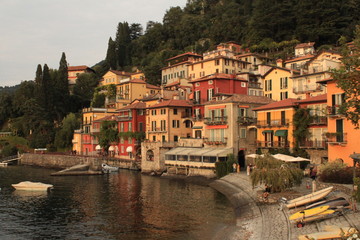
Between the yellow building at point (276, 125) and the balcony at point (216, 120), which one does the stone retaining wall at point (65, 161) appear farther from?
the yellow building at point (276, 125)

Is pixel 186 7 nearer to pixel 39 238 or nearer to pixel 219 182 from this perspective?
pixel 219 182

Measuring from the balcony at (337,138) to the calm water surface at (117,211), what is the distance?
498 inches

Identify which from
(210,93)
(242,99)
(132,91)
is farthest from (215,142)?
(132,91)

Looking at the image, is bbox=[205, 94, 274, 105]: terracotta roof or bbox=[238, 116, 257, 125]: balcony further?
bbox=[205, 94, 274, 105]: terracotta roof

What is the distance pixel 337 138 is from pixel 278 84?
26.4 metres

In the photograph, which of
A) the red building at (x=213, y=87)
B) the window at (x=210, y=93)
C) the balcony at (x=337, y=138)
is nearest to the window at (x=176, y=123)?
the red building at (x=213, y=87)

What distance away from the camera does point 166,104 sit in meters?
60.4

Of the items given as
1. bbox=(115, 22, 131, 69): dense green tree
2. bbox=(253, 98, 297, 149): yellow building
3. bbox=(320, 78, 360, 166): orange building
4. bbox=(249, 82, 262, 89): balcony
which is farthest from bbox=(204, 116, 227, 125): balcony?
bbox=(115, 22, 131, 69): dense green tree

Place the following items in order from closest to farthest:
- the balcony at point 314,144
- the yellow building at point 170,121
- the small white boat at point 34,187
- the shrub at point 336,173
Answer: the shrub at point 336,173 → the balcony at point 314,144 → the small white boat at point 34,187 → the yellow building at point 170,121

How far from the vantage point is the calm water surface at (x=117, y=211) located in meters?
25.8

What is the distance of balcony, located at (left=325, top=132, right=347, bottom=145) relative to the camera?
3472 cm

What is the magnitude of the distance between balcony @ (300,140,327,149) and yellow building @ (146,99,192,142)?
2260 cm

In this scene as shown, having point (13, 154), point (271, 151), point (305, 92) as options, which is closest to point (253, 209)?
point (271, 151)

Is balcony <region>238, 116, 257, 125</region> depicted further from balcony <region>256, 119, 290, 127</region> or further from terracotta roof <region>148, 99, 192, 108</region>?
terracotta roof <region>148, 99, 192, 108</region>
